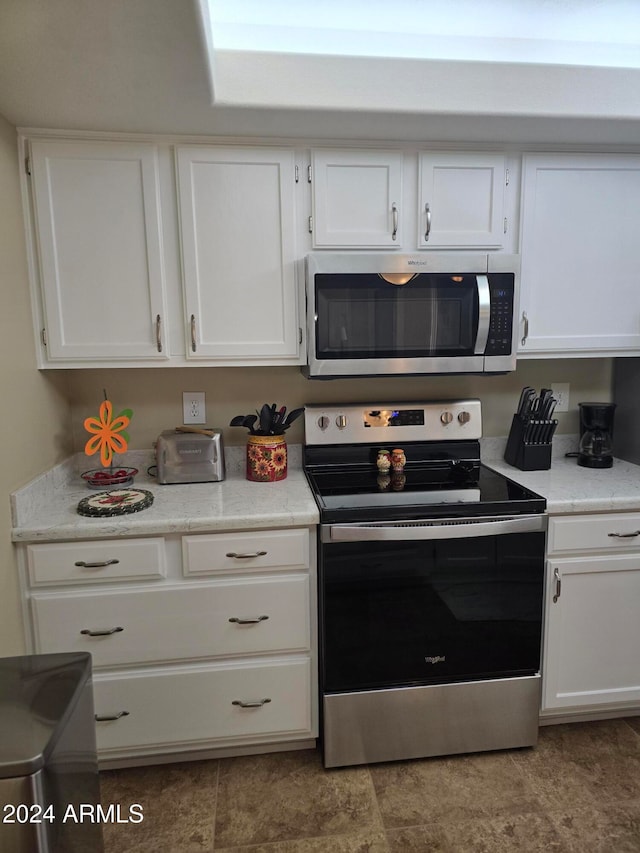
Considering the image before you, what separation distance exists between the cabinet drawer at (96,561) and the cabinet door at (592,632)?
53.2 inches

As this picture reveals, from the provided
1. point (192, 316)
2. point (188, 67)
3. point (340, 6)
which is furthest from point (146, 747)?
point (340, 6)

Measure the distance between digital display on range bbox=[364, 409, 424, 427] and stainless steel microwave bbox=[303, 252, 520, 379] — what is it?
0.28 m

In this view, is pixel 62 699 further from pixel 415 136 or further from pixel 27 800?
pixel 415 136

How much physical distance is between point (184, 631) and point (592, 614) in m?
1.43

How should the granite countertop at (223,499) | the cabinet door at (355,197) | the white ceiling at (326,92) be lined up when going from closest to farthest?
the white ceiling at (326,92) → the granite countertop at (223,499) → the cabinet door at (355,197)

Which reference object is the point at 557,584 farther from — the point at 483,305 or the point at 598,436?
the point at 483,305

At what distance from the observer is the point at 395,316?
2.04 meters

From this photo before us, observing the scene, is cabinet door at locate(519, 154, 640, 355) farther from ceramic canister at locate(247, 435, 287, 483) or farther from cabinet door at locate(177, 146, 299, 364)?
ceramic canister at locate(247, 435, 287, 483)

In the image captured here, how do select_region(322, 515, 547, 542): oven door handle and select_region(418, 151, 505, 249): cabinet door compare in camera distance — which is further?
select_region(418, 151, 505, 249): cabinet door

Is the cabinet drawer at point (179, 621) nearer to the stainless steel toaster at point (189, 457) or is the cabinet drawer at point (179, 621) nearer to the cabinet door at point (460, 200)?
Result: the stainless steel toaster at point (189, 457)

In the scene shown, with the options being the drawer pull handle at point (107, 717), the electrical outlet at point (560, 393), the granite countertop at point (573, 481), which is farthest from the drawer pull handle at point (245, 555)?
the electrical outlet at point (560, 393)

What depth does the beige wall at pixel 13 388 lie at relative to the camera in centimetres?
169

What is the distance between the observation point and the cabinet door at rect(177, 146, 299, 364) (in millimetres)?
1963

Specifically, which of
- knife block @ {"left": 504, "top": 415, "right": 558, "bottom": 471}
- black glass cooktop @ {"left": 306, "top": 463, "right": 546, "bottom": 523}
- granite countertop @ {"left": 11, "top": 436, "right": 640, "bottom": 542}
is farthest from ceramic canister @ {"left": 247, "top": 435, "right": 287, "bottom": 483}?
knife block @ {"left": 504, "top": 415, "right": 558, "bottom": 471}
